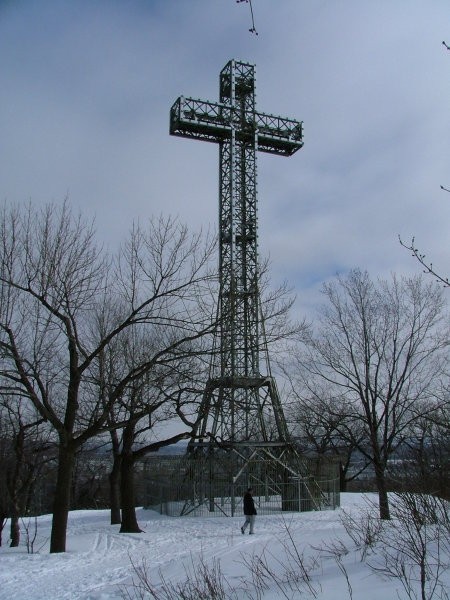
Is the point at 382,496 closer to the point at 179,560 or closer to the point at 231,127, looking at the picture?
the point at 179,560

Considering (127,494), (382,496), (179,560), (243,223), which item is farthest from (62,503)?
(243,223)

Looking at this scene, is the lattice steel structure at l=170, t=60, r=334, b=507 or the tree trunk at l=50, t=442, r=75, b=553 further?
the lattice steel structure at l=170, t=60, r=334, b=507

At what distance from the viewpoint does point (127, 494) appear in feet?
60.2

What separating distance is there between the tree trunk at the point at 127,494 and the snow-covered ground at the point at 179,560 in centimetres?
39

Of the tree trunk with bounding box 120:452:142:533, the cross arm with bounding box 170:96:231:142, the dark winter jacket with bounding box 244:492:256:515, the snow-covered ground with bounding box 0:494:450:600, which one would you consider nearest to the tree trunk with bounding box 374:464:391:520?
the snow-covered ground with bounding box 0:494:450:600

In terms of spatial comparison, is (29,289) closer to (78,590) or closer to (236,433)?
(78,590)

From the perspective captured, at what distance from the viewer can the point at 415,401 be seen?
774 inches

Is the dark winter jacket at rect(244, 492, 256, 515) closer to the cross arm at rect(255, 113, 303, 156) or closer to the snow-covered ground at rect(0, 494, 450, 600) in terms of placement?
the snow-covered ground at rect(0, 494, 450, 600)

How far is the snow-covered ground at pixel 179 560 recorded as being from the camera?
7.16 metres

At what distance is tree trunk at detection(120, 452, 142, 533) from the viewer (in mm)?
18031

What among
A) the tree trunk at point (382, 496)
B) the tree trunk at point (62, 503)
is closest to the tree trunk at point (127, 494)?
the tree trunk at point (62, 503)

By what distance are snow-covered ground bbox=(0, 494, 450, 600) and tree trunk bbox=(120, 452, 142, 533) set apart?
1.29ft

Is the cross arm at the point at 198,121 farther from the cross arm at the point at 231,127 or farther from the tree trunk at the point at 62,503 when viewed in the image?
the tree trunk at the point at 62,503

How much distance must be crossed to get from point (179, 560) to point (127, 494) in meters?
6.41
